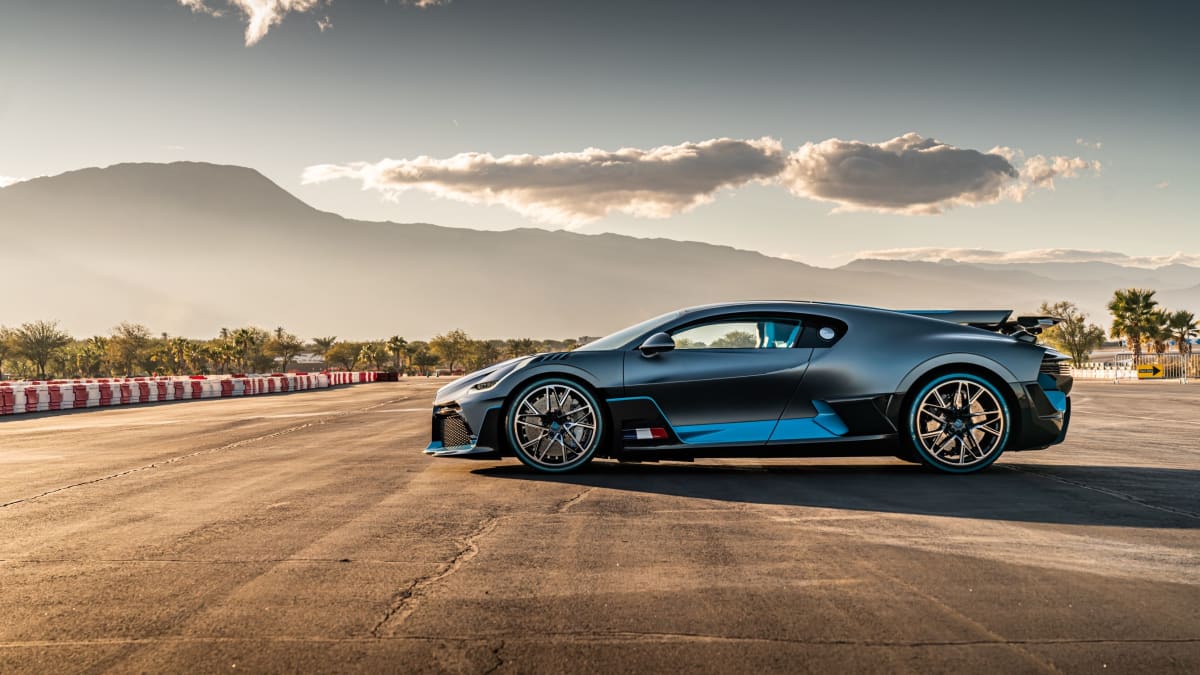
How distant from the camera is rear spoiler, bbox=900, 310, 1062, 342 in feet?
26.0

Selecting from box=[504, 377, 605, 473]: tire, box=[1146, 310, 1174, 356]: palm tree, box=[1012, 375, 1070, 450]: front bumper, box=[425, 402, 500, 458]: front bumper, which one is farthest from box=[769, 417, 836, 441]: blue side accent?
box=[1146, 310, 1174, 356]: palm tree

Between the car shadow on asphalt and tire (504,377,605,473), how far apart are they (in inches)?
6.6

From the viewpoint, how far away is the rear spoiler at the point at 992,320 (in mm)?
7916

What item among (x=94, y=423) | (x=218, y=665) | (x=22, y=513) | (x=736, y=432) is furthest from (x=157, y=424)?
(x=218, y=665)

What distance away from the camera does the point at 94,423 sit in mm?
17719

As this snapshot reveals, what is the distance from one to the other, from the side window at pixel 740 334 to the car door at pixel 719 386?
4 centimetres

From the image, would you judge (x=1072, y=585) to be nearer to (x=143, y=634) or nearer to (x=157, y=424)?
(x=143, y=634)

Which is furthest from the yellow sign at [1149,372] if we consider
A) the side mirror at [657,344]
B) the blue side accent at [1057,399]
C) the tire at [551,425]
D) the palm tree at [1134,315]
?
the tire at [551,425]

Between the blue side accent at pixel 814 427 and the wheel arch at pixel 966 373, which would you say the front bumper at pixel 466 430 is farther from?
the wheel arch at pixel 966 373

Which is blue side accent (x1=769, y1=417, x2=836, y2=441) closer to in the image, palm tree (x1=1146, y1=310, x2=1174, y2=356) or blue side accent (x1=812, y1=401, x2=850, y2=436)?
blue side accent (x1=812, y1=401, x2=850, y2=436)

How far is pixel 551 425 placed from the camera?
7.62 meters

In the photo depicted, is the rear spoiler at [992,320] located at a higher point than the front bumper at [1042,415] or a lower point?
higher

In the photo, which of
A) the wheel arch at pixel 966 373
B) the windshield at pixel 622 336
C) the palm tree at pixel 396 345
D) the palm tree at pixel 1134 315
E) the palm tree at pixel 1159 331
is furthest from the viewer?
the palm tree at pixel 396 345

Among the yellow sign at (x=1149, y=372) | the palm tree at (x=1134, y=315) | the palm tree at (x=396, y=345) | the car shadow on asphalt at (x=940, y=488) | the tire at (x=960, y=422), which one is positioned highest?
the palm tree at (x=396, y=345)
